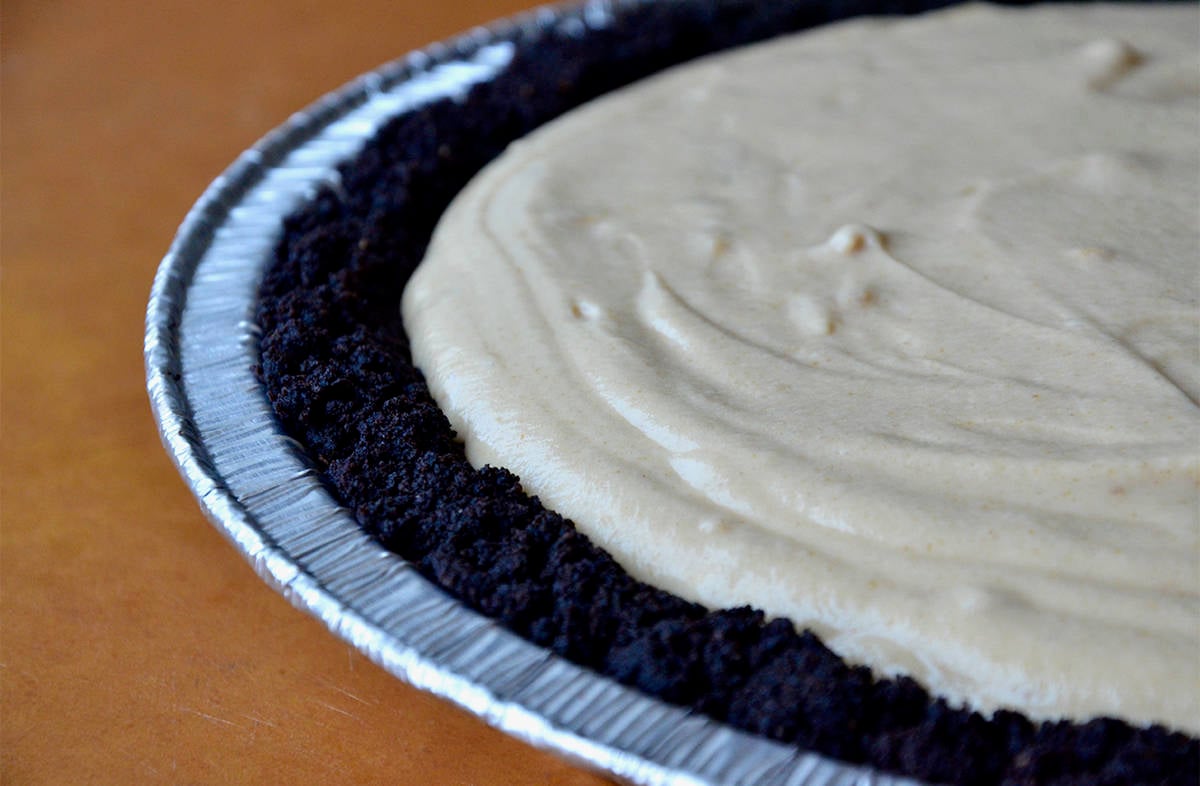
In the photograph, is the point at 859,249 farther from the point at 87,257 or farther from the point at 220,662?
the point at 87,257

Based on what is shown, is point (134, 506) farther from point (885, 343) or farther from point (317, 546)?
point (885, 343)

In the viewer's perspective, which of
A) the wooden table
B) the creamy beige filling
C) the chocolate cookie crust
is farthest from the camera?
the wooden table

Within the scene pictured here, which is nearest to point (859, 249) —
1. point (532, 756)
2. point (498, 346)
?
point (498, 346)

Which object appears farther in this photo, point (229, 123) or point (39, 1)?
point (39, 1)

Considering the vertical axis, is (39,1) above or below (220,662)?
above

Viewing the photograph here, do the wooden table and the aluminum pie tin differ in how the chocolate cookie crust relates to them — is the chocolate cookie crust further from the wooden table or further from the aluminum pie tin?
the wooden table

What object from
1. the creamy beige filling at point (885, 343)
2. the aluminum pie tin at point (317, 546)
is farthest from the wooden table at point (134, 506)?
the creamy beige filling at point (885, 343)

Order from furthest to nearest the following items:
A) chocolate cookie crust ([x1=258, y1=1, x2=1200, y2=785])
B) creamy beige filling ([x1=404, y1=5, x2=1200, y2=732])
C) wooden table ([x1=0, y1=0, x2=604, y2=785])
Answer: wooden table ([x1=0, y1=0, x2=604, y2=785]), creamy beige filling ([x1=404, y1=5, x2=1200, y2=732]), chocolate cookie crust ([x1=258, y1=1, x2=1200, y2=785])

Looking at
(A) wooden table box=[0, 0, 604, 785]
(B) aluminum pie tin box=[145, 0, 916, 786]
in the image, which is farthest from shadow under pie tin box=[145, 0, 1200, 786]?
(A) wooden table box=[0, 0, 604, 785]
